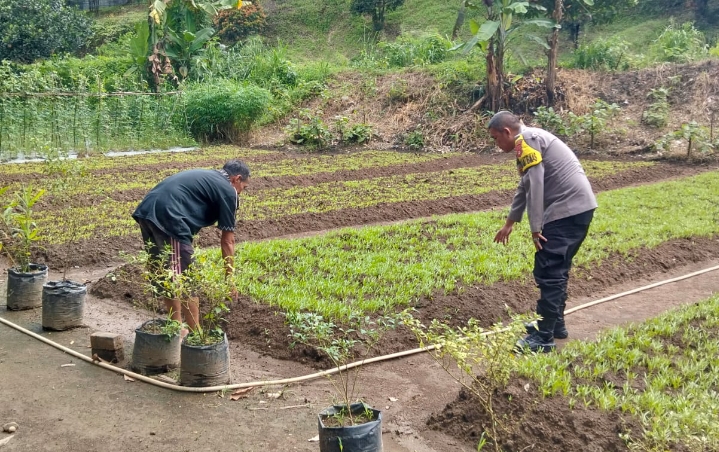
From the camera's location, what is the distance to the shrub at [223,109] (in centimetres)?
2194

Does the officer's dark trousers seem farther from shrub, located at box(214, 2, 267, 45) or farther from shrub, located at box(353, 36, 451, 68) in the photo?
shrub, located at box(214, 2, 267, 45)

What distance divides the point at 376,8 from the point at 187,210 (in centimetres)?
3290

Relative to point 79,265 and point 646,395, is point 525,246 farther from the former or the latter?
point 79,265

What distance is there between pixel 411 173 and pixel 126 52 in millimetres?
18619

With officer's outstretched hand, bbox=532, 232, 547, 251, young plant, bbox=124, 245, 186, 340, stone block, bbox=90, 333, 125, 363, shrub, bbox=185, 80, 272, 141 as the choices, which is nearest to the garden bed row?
young plant, bbox=124, 245, 186, 340

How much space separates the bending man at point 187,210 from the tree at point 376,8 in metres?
32.5

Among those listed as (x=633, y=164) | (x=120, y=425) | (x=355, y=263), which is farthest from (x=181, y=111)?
(x=120, y=425)

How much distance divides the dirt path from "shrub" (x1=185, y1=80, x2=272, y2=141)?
15.8 meters

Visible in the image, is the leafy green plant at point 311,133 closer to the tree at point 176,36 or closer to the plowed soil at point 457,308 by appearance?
the tree at point 176,36

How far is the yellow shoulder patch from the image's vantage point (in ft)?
20.0

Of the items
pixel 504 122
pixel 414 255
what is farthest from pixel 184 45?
pixel 504 122

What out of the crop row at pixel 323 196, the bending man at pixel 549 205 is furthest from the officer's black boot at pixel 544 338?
the crop row at pixel 323 196

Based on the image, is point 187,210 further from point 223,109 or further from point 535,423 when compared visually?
point 223,109

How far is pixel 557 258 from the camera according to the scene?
245 inches
